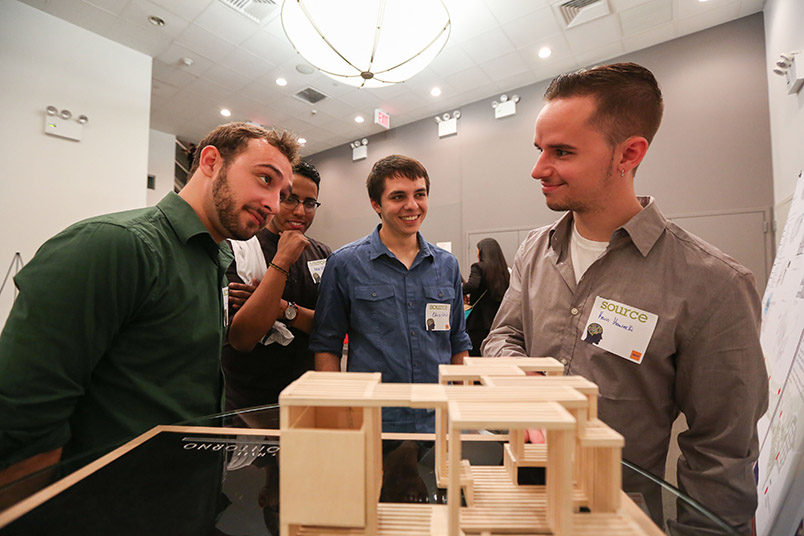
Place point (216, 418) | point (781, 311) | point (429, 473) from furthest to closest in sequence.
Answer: point (781, 311) < point (216, 418) < point (429, 473)

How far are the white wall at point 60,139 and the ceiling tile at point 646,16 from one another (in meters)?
5.35

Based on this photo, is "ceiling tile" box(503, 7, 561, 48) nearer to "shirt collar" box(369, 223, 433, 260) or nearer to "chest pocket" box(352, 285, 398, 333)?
"shirt collar" box(369, 223, 433, 260)

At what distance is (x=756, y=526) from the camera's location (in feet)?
4.66

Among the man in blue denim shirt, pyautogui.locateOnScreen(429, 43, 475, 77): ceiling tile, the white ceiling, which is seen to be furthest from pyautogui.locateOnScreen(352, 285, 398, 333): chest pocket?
pyautogui.locateOnScreen(429, 43, 475, 77): ceiling tile

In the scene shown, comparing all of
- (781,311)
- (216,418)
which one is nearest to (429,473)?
(216,418)

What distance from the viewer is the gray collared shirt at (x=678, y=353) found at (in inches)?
37.2

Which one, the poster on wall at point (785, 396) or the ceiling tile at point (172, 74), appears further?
the ceiling tile at point (172, 74)

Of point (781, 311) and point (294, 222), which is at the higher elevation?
point (294, 222)

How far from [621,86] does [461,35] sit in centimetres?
354

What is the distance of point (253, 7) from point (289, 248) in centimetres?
321

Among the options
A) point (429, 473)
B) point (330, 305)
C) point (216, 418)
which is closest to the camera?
point (429, 473)

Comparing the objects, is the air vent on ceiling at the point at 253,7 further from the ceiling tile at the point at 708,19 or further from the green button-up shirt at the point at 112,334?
the ceiling tile at the point at 708,19

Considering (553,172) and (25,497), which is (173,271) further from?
(553,172)

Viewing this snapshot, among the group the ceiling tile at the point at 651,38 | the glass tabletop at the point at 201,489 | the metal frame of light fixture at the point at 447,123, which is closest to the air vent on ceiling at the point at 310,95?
the metal frame of light fixture at the point at 447,123
